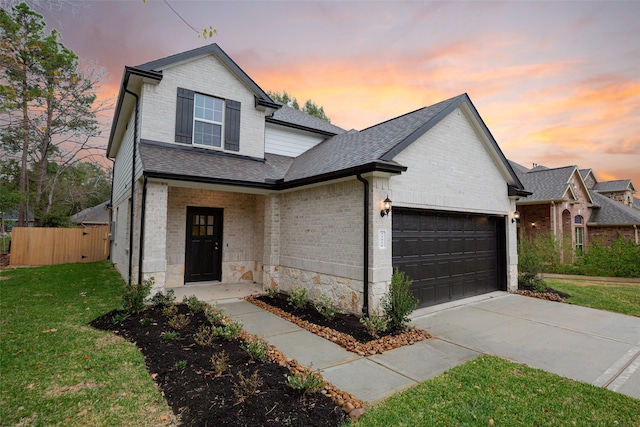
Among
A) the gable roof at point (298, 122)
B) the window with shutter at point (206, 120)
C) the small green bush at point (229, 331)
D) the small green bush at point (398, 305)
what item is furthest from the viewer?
the gable roof at point (298, 122)

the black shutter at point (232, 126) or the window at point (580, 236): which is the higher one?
the black shutter at point (232, 126)

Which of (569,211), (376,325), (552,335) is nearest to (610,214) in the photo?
(569,211)

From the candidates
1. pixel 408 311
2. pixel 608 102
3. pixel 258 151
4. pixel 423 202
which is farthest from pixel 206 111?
pixel 608 102

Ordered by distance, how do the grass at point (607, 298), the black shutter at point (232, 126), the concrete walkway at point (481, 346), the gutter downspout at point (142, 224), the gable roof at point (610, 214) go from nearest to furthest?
the concrete walkway at point (481, 346), the gutter downspout at point (142, 224), the grass at point (607, 298), the black shutter at point (232, 126), the gable roof at point (610, 214)

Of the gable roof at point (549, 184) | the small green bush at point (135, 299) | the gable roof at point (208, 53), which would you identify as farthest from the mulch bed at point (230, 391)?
the gable roof at point (549, 184)

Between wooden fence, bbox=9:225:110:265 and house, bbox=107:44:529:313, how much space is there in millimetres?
7426

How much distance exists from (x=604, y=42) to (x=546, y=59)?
5.48 ft

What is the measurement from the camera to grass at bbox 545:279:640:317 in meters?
7.86

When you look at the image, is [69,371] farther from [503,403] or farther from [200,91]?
[200,91]

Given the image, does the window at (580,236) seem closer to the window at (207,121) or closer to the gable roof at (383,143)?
the gable roof at (383,143)

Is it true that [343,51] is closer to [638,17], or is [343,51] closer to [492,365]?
[638,17]

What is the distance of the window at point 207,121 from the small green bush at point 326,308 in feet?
19.4

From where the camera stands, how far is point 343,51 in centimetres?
991

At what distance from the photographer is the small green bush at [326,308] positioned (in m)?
6.57
